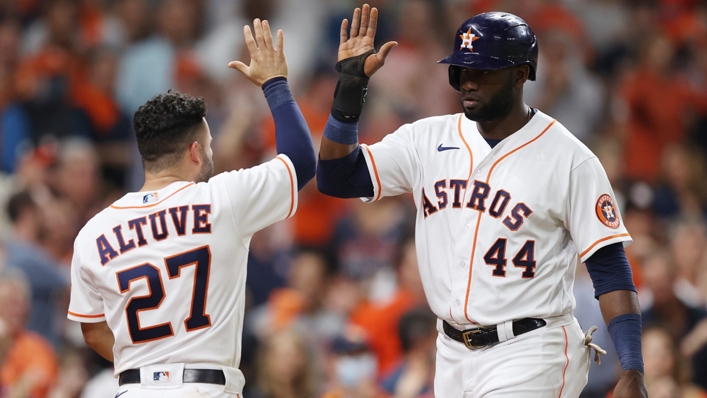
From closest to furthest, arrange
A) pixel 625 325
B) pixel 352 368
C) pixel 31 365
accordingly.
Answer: pixel 625 325
pixel 352 368
pixel 31 365

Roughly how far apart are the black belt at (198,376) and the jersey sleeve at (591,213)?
134cm

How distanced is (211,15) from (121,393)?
702 centimetres

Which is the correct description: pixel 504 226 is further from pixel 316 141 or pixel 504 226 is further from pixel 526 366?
pixel 316 141

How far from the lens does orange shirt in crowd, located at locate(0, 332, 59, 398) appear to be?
21.2 feet

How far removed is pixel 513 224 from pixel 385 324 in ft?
12.0

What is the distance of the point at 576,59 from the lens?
979cm

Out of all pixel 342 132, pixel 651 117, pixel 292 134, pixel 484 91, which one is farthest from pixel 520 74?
pixel 651 117

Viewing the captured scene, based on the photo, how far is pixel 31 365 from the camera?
664 centimetres

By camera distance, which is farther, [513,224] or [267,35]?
[267,35]

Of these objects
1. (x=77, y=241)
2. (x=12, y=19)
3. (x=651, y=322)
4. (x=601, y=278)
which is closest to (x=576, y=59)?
(x=651, y=322)

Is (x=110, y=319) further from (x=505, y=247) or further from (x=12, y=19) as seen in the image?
(x=12, y=19)

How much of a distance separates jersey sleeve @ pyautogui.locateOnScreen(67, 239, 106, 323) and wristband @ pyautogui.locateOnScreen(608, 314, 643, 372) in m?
1.84

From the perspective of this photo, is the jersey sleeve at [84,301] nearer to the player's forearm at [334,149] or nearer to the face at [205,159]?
the face at [205,159]

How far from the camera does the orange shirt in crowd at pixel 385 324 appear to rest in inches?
283
